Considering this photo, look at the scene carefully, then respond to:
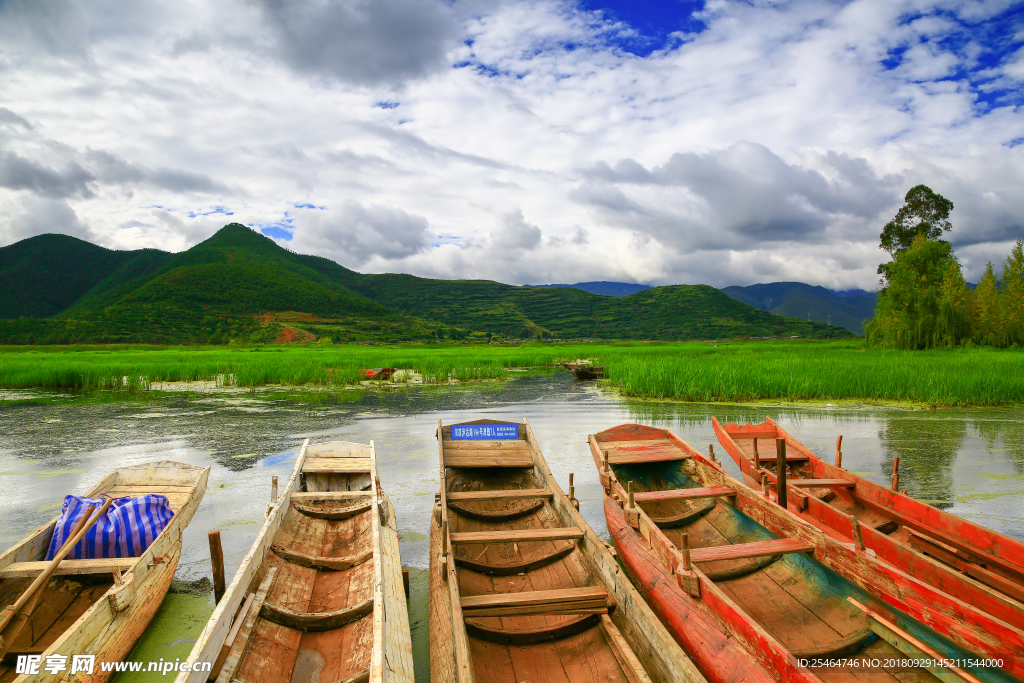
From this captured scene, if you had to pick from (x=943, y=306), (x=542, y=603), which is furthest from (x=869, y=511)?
(x=943, y=306)

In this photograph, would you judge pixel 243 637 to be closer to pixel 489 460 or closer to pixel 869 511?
pixel 489 460

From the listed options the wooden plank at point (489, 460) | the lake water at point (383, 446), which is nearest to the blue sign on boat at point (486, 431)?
the wooden plank at point (489, 460)

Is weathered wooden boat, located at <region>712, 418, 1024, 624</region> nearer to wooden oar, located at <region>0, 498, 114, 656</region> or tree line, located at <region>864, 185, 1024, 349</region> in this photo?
wooden oar, located at <region>0, 498, 114, 656</region>

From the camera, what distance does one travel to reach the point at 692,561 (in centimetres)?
365

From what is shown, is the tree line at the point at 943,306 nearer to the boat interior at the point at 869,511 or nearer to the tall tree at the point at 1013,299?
the tall tree at the point at 1013,299

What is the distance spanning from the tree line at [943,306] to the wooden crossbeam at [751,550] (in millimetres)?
31000

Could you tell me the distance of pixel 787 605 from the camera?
3572mm

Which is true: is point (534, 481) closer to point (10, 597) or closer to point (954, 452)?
point (10, 597)

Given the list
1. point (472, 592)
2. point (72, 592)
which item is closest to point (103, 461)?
point (72, 592)

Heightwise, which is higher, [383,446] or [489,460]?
[489,460]

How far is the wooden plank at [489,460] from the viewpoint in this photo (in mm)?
6234

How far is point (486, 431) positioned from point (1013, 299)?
32.3m

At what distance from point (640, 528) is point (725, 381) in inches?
478

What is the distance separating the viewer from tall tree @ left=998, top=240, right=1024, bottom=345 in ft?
83.1
